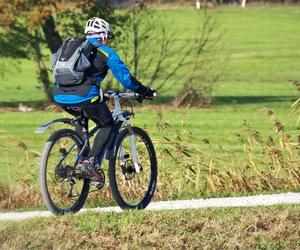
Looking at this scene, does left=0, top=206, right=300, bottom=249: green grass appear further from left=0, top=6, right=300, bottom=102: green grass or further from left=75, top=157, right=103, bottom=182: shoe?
left=0, top=6, right=300, bottom=102: green grass

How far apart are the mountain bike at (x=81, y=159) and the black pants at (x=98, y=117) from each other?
0.23ft

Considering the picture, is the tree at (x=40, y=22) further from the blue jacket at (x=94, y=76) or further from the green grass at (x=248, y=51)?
the blue jacket at (x=94, y=76)

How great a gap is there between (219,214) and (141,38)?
62.5 feet

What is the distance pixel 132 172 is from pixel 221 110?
17316 mm

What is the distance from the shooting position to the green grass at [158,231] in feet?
30.0

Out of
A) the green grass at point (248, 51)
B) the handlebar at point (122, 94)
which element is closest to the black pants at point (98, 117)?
the handlebar at point (122, 94)

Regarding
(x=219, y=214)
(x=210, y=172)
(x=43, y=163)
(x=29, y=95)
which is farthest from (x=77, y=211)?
(x=29, y=95)

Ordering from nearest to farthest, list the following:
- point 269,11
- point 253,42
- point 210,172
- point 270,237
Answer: point 270,237
point 210,172
point 253,42
point 269,11

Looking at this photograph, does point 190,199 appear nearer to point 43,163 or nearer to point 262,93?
point 43,163

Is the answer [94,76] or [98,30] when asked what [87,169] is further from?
[98,30]

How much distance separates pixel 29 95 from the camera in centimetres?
3447

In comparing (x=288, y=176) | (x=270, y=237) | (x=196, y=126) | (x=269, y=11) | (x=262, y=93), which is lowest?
(x=269, y=11)

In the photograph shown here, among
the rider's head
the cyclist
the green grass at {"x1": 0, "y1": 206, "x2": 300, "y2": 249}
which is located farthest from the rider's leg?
the green grass at {"x1": 0, "y1": 206, "x2": 300, "y2": 249}

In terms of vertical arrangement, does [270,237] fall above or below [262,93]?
above
